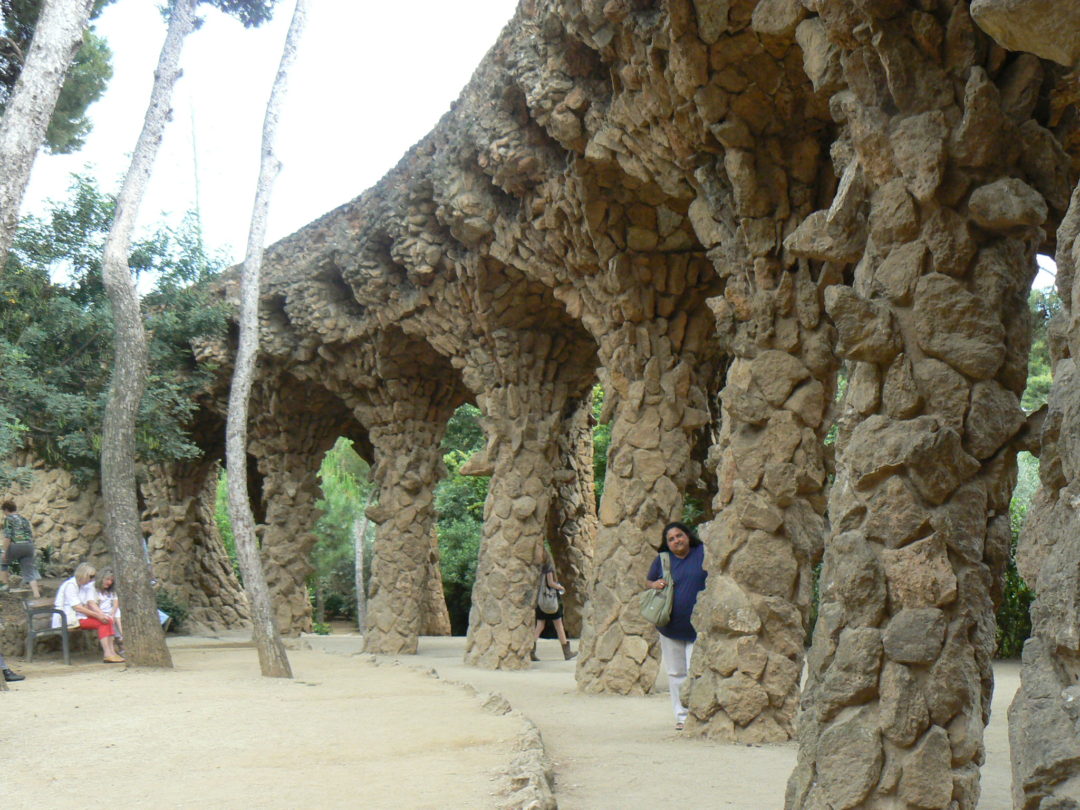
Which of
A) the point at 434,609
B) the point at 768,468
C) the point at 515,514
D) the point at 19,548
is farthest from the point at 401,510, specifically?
the point at 768,468

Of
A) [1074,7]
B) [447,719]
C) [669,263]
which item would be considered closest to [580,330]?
[669,263]

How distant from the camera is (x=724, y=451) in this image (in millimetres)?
5996

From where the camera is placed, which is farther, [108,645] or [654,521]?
[108,645]

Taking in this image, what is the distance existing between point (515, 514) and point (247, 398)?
2.94 metres

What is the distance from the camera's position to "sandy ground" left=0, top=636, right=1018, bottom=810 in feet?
12.7

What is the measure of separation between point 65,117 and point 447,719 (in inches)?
368

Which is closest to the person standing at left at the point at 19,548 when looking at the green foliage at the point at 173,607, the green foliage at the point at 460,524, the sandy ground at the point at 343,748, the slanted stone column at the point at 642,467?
the sandy ground at the point at 343,748

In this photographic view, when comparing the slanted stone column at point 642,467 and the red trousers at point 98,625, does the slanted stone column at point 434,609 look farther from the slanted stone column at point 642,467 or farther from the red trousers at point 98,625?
the slanted stone column at point 642,467

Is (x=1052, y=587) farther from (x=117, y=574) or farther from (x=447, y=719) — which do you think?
(x=117, y=574)

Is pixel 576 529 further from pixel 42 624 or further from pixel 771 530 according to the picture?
pixel 771 530

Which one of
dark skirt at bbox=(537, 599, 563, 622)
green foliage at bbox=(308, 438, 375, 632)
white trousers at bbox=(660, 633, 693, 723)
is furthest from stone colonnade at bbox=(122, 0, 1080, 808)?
green foliage at bbox=(308, 438, 375, 632)

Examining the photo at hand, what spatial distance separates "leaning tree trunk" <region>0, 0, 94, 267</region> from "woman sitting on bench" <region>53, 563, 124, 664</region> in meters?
5.04

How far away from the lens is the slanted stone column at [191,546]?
1802 cm

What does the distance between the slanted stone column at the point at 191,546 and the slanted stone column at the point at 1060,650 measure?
57.7 feet
